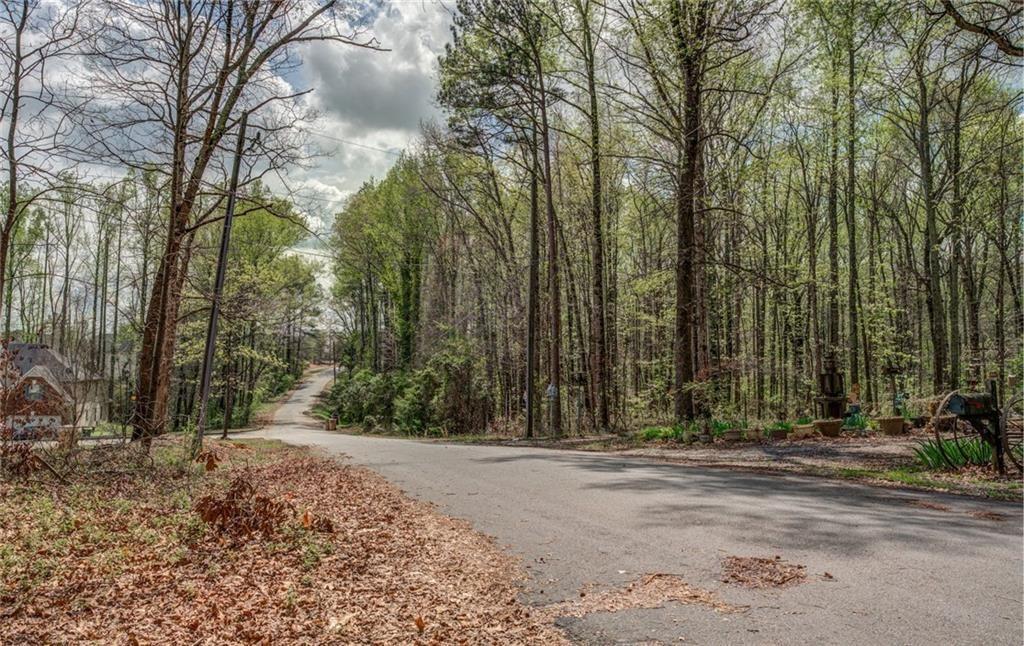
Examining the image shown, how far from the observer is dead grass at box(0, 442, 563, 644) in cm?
378

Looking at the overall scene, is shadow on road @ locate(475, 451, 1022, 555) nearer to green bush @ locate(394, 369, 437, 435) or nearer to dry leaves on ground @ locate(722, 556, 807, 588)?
dry leaves on ground @ locate(722, 556, 807, 588)

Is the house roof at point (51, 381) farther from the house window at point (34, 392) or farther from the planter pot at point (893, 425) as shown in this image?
the planter pot at point (893, 425)

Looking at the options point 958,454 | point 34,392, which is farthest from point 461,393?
point 958,454

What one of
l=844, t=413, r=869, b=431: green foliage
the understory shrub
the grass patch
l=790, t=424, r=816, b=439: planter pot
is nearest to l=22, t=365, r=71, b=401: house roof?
the grass patch

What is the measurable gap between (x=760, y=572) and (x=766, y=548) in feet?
2.10

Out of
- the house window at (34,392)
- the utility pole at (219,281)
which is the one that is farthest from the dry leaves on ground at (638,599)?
the utility pole at (219,281)

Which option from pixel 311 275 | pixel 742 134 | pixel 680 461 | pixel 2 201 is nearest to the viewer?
pixel 680 461

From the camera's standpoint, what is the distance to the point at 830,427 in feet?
45.4

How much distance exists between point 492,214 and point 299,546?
23.4 metres

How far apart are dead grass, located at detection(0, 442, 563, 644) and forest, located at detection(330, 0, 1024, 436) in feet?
28.5

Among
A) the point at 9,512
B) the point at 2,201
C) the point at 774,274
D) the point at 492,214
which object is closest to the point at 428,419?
the point at 492,214

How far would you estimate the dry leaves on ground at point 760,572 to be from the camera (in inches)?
165

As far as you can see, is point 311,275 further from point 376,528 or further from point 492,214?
point 376,528

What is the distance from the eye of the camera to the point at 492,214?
27.9 meters
